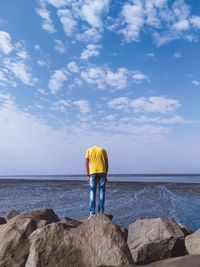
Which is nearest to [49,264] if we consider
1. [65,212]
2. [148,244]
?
[148,244]

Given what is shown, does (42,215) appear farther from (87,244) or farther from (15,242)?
(87,244)

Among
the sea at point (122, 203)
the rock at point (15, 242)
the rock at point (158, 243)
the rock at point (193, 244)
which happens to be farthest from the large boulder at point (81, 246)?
the sea at point (122, 203)

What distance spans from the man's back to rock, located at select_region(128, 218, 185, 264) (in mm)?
2717

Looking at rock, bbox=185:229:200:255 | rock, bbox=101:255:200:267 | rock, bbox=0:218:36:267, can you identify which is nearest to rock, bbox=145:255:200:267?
rock, bbox=101:255:200:267

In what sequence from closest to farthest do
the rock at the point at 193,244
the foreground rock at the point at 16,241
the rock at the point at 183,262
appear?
1. the rock at the point at 183,262
2. the foreground rock at the point at 16,241
3. the rock at the point at 193,244

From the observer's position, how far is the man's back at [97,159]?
31.1 feet

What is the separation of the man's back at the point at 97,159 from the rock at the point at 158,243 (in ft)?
8.91

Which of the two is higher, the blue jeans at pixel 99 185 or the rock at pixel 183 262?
the blue jeans at pixel 99 185

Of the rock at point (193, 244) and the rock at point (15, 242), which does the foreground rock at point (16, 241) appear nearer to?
the rock at point (15, 242)

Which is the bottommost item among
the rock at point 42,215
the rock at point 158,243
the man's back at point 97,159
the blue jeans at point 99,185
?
the rock at point 158,243

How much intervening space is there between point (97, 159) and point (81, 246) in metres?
4.08

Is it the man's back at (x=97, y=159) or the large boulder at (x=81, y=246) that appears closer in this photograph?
the large boulder at (x=81, y=246)

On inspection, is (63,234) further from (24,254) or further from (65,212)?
(65,212)

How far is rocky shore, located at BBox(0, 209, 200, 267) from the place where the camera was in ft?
17.7
